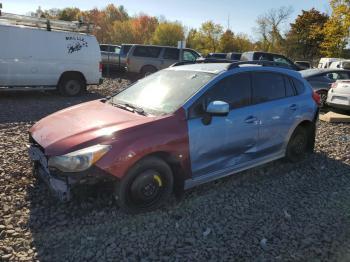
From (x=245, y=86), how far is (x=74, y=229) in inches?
109

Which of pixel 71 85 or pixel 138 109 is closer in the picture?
pixel 138 109

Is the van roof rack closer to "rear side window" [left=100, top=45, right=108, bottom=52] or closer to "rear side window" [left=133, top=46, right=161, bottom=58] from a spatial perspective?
"rear side window" [left=133, top=46, right=161, bottom=58]

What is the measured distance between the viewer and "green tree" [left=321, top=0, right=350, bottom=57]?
1170 inches

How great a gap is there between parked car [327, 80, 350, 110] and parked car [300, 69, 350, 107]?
956mm

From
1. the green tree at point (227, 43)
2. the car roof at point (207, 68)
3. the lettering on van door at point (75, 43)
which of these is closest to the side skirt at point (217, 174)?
the car roof at point (207, 68)

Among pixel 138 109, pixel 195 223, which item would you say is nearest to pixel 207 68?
pixel 138 109

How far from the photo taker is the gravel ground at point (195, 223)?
3.42 meters

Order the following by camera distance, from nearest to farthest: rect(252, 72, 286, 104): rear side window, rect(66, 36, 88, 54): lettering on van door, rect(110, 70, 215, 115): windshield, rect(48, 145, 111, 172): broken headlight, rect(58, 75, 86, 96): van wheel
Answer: rect(48, 145, 111, 172): broken headlight, rect(110, 70, 215, 115): windshield, rect(252, 72, 286, 104): rear side window, rect(66, 36, 88, 54): lettering on van door, rect(58, 75, 86, 96): van wheel

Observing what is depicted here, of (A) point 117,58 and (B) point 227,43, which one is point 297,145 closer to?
(A) point 117,58

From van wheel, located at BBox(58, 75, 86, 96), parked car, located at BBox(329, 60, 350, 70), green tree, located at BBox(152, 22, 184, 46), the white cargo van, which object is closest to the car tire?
the white cargo van

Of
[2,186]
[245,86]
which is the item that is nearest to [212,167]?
[245,86]

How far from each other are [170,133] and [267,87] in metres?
1.98

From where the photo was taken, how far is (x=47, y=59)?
453 inches

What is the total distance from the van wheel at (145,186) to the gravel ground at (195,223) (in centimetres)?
13
